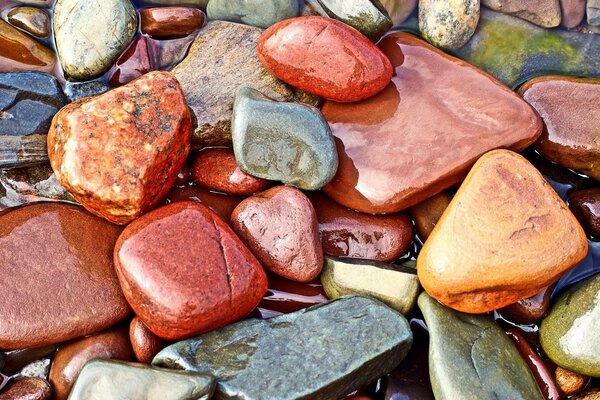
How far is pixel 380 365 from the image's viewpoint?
2875 mm

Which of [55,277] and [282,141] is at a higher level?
[282,141]

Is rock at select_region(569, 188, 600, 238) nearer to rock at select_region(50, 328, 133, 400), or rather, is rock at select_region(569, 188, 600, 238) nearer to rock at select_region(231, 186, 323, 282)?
rock at select_region(231, 186, 323, 282)

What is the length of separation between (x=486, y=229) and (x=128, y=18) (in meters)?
2.19

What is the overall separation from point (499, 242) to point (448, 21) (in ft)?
4.34

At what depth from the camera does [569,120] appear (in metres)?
3.25

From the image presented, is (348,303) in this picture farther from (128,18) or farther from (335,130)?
(128,18)

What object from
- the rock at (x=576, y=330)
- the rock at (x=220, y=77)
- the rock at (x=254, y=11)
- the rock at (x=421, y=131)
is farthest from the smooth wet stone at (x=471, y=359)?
the rock at (x=254, y=11)

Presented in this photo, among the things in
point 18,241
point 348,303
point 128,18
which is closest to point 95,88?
point 128,18

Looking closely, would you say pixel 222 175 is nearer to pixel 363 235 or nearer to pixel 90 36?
pixel 363 235

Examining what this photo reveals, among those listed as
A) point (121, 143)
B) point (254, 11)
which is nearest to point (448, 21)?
point (254, 11)

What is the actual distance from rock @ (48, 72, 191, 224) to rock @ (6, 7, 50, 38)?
623 millimetres

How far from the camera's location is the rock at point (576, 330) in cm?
292

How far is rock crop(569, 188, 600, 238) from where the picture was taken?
321 centimetres

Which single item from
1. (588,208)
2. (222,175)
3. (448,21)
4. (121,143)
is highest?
(448,21)
